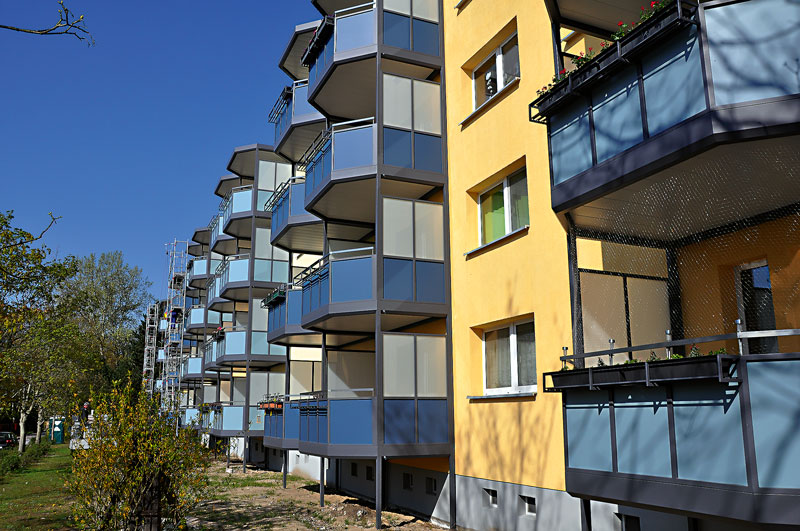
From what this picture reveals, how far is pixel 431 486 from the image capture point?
14.7 m

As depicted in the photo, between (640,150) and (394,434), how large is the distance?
8.44 m

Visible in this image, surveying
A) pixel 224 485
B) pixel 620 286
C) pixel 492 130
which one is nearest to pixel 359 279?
pixel 492 130

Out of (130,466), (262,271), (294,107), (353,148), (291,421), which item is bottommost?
(130,466)

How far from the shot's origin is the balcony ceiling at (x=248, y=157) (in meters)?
30.0

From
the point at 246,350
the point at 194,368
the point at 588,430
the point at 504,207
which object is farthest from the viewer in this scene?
the point at 194,368

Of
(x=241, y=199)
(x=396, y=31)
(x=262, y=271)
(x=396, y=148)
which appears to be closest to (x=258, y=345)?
(x=262, y=271)

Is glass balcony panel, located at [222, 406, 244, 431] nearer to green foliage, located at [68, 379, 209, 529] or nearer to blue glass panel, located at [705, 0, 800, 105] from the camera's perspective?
green foliage, located at [68, 379, 209, 529]

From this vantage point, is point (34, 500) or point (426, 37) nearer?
point (426, 37)

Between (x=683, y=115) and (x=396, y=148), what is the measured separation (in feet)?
29.8

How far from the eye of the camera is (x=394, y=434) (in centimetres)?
1355

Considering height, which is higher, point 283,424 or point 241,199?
point 241,199

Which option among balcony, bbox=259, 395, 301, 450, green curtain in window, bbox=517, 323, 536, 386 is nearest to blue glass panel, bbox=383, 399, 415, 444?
green curtain in window, bbox=517, 323, 536, 386

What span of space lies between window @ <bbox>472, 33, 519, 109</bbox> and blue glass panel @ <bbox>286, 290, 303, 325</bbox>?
7.50 meters

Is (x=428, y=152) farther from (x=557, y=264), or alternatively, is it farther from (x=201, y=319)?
(x=201, y=319)
